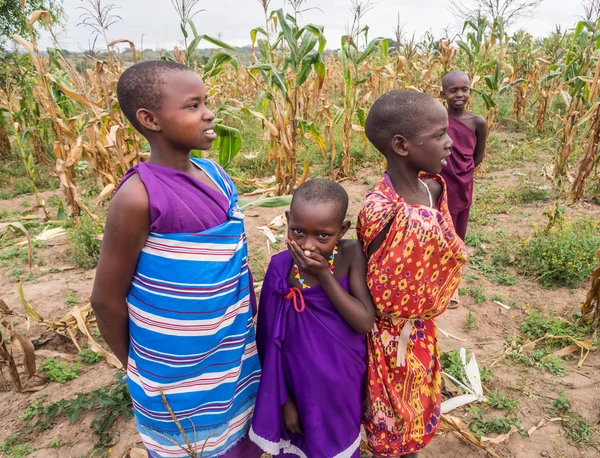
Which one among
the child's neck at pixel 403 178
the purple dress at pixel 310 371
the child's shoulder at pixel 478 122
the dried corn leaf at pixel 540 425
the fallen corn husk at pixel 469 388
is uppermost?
the child's shoulder at pixel 478 122

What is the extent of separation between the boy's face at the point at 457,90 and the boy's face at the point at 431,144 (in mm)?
1898

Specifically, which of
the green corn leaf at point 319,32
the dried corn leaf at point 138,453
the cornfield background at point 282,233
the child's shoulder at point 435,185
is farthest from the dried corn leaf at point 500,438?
the green corn leaf at point 319,32

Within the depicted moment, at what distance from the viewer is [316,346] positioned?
Result: 4.39ft

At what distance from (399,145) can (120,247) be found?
998mm

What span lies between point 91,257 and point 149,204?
3.20m

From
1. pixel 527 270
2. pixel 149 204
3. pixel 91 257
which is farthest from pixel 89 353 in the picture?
pixel 527 270

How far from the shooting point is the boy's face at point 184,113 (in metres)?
1.14

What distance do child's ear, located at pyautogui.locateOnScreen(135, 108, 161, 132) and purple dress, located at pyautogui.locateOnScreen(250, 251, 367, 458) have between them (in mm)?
616

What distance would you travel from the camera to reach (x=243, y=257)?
1343mm

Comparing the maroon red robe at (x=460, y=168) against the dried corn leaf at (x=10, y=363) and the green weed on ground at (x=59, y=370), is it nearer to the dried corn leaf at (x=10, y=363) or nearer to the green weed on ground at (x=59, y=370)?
the green weed on ground at (x=59, y=370)

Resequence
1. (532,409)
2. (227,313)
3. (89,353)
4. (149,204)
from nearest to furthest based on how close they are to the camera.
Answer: (149,204), (227,313), (532,409), (89,353)

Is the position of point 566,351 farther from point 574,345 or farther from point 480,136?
point 480,136

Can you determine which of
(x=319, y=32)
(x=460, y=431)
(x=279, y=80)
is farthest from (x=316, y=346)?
(x=319, y=32)

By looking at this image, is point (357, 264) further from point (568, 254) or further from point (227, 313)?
point (568, 254)
